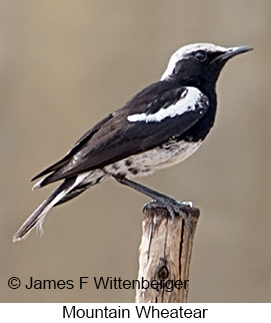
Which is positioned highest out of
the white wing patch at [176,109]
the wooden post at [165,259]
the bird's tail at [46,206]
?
the white wing patch at [176,109]

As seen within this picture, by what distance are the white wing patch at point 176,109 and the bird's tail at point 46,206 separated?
21 centimetres

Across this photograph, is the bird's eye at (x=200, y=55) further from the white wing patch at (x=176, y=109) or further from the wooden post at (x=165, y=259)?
the wooden post at (x=165, y=259)

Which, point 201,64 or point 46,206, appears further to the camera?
point 201,64

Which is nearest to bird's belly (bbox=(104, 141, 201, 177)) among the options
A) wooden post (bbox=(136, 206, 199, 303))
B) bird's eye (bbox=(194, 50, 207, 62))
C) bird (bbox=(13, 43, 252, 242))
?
bird (bbox=(13, 43, 252, 242))

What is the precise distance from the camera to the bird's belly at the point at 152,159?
85.2 inches

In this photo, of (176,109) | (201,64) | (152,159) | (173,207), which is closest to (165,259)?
(173,207)

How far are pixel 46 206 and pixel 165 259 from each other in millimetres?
328

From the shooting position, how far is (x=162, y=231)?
7.09 ft

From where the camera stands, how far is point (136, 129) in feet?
7.06

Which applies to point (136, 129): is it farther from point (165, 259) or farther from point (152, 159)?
point (165, 259)

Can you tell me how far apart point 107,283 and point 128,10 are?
104 cm

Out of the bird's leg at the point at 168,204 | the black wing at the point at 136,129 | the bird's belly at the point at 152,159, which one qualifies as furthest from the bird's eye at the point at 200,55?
the bird's leg at the point at 168,204

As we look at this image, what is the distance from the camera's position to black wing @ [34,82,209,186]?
6.95 feet

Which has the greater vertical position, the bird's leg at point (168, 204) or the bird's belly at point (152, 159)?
the bird's belly at point (152, 159)
